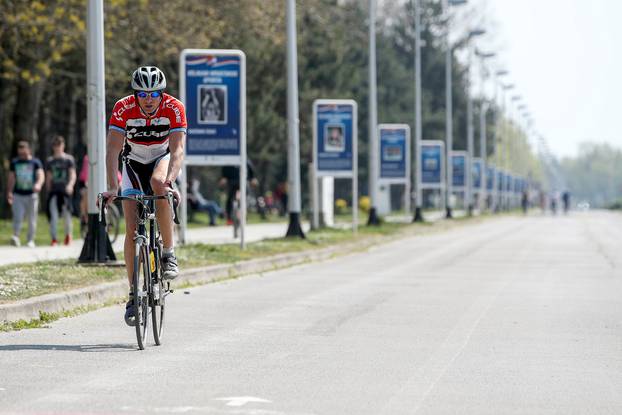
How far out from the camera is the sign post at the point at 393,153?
136 feet

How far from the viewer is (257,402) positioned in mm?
7707

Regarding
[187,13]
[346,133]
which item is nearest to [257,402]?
[346,133]

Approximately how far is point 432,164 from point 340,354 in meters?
42.4

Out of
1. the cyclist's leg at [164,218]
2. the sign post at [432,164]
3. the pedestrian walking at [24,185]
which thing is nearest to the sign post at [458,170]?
the sign post at [432,164]

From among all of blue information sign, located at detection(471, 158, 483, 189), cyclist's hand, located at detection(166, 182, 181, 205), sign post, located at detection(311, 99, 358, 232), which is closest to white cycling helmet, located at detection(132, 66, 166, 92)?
cyclist's hand, located at detection(166, 182, 181, 205)

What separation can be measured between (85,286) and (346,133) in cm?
1799

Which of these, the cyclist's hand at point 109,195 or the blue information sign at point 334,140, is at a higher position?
the blue information sign at point 334,140

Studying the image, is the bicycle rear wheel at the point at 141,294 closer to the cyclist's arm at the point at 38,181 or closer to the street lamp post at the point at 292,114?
→ the cyclist's arm at the point at 38,181

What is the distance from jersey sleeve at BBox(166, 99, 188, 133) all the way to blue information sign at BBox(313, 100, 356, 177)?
69.7 ft

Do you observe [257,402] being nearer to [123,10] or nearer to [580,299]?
[580,299]

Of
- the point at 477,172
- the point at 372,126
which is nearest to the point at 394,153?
the point at 372,126

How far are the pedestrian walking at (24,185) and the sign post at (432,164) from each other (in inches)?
1125

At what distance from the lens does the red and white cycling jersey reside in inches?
408

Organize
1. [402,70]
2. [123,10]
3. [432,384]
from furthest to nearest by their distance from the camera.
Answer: [402,70], [123,10], [432,384]
